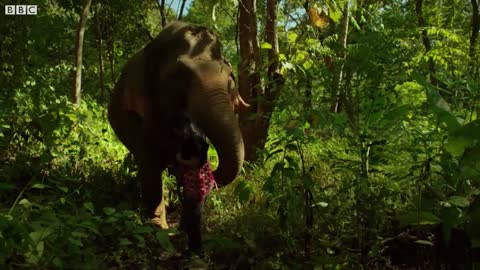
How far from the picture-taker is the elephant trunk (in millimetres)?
4418

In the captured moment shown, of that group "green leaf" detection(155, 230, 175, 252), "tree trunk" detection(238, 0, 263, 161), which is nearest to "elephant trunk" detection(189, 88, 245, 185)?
"green leaf" detection(155, 230, 175, 252)

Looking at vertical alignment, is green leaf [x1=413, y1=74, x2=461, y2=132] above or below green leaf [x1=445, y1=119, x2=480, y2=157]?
above

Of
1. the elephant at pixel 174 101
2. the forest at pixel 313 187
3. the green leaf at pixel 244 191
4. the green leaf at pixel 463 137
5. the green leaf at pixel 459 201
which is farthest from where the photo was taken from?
the elephant at pixel 174 101

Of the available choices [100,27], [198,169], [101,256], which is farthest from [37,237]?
[100,27]

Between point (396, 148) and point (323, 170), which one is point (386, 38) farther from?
point (323, 170)

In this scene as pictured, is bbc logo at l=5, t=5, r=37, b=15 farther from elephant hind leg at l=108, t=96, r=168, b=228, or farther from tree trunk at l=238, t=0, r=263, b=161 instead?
elephant hind leg at l=108, t=96, r=168, b=228

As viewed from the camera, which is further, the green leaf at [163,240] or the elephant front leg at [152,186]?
the elephant front leg at [152,186]

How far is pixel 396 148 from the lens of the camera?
370cm

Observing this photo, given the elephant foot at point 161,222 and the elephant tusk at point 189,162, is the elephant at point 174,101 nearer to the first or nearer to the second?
the elephant foot at point 161,222

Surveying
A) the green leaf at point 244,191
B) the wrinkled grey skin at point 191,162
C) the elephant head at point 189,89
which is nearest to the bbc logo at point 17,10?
the elephant head at point 189,89

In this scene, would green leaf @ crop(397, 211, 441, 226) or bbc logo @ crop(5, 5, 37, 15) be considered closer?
green leaf @ crop(397, 211, 441, 226)

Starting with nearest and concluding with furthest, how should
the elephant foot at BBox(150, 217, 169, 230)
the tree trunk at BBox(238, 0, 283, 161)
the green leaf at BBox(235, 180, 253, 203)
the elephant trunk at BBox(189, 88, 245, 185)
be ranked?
the green leaf at BBox(235, 180, 253, 203) → the elephant trunk at BBox(189, 88, 245, 185) → the elephant foot at BBox(150, 217, 169, 230) → the tree trunk at BBox(238, 0, 283, 161)

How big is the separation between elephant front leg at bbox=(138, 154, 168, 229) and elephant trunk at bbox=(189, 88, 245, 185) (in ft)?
3.80

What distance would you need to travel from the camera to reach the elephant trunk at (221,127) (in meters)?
4.42
